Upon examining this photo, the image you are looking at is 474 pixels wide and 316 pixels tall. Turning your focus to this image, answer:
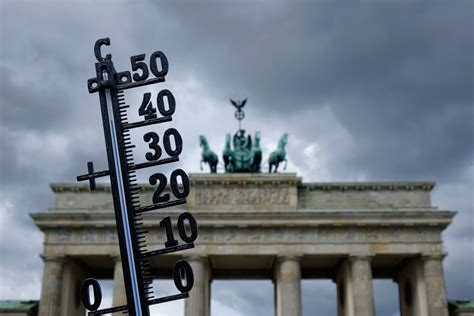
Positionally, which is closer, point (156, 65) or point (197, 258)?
point (156, 65)

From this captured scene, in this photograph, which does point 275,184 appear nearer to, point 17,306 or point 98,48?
point 17,306

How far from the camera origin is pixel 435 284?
149ft

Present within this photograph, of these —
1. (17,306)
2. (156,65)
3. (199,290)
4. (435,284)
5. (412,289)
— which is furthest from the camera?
(412,289)

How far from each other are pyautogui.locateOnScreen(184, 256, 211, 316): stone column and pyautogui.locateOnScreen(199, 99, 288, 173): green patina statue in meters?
7.17

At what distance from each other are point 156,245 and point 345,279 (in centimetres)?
1340

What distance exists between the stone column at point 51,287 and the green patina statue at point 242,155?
Result: 12.5 meters

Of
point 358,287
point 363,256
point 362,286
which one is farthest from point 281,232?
Result: point 362,286

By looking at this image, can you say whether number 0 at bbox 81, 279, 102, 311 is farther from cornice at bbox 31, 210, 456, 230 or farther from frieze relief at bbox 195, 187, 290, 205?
frieze relief at bbox 195, 187, 290, 205

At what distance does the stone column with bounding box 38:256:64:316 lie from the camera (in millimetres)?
45469

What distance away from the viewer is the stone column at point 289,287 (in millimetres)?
44875

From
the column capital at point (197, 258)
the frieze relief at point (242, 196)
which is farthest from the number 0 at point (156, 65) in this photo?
the frieze relief at point (242, 196)

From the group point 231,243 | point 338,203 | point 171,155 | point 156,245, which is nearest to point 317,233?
point 338,203

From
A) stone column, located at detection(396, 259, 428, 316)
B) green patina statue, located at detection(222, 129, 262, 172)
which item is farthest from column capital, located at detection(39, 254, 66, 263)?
stone column, located at detection(396, 259, 428, 316)

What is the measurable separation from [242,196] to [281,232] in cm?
365
